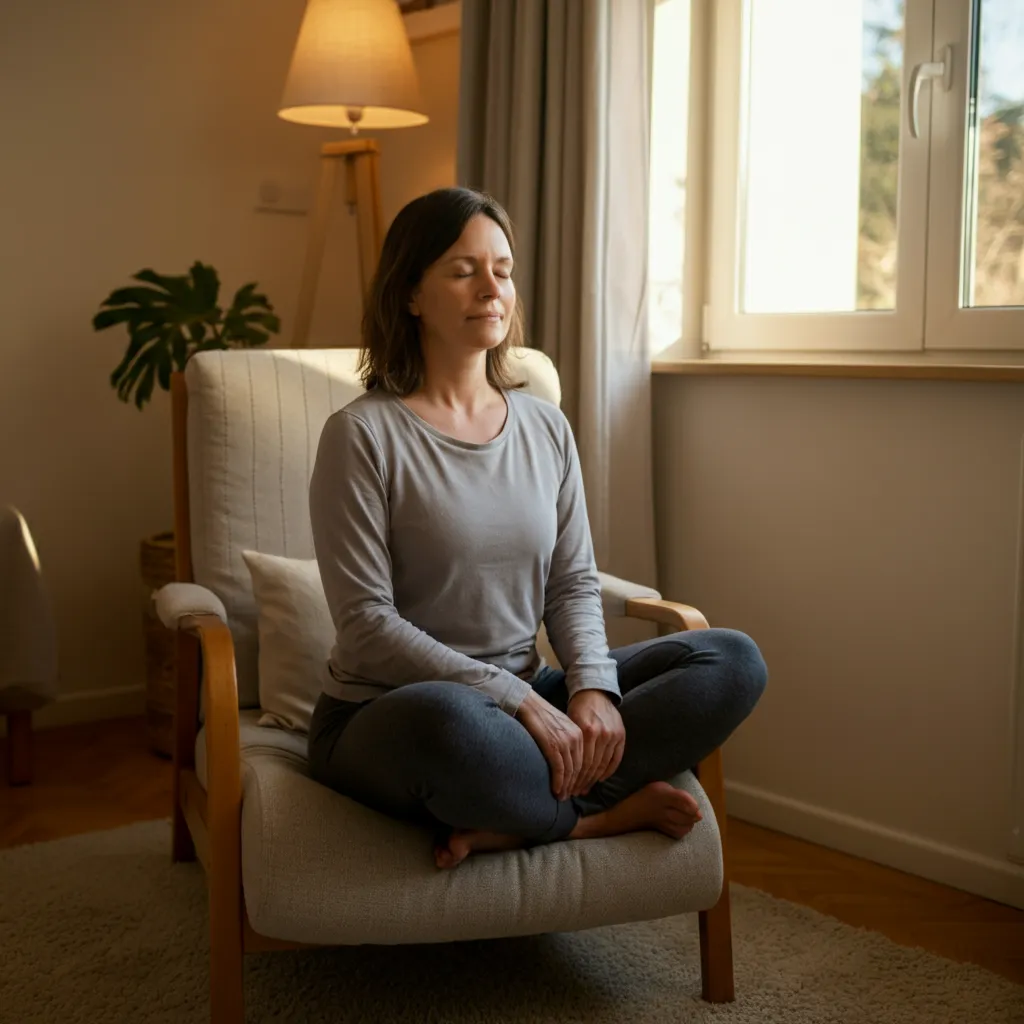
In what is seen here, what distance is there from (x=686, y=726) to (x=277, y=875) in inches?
22.9

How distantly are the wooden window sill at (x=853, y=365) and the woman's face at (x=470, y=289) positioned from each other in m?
0.84

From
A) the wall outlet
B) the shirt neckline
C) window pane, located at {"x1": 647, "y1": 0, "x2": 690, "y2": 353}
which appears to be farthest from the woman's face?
the wall outlet

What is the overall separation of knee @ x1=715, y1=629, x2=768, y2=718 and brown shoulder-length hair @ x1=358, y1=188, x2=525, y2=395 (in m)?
0.59

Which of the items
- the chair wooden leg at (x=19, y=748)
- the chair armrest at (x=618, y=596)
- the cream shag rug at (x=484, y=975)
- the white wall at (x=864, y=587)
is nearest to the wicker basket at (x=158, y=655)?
the chair wooden leg at (x=19, y=748)

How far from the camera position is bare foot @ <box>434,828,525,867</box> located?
1.72 m

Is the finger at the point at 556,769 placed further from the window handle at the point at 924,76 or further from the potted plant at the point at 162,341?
the potted plant at the point at 162,341

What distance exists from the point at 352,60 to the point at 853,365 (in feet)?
4.43

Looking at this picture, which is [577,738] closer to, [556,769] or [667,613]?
[556,769]

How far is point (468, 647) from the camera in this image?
190 centimetres

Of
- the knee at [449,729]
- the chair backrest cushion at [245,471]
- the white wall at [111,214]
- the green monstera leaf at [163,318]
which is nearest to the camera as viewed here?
the knee at [449,729]

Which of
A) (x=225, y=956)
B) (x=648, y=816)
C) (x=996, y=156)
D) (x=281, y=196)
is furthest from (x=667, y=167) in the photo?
(x=225, y=956)

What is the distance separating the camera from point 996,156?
2426mm

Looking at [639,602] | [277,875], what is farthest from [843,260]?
[277,875]

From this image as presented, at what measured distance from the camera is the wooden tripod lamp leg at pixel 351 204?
3365 millimetres
